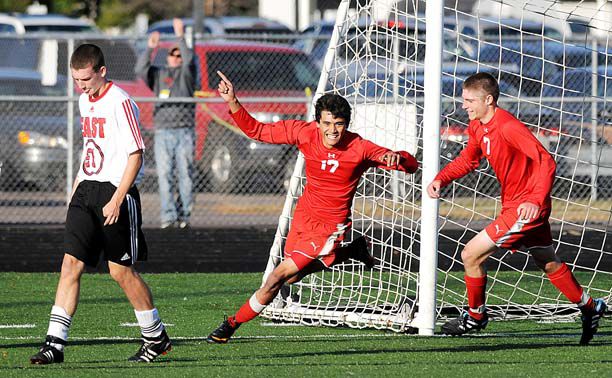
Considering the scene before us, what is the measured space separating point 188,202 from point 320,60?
13.7 ft

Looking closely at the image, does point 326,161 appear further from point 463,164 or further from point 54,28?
point 54,28

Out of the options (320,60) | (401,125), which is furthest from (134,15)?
(401,125)

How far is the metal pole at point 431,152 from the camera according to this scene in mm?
8281

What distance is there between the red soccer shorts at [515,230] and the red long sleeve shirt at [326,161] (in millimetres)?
938

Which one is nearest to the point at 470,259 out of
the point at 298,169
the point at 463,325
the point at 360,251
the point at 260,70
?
the point at 463,325

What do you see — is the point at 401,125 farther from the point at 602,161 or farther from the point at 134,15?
the point at 134,15

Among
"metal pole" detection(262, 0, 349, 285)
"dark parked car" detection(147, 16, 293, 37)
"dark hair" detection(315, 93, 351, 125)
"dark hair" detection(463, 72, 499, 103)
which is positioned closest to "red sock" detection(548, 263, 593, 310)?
"dark hair" detection(463, 72, 499, 103)

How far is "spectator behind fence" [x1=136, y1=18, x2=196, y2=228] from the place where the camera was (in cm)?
1532

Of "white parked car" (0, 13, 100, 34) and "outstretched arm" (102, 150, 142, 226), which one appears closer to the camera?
"outstretched arm" (102, 150, 142, 226)

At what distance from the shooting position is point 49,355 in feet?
23.4

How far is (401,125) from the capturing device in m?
10.3

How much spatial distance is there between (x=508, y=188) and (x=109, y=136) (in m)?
2.65

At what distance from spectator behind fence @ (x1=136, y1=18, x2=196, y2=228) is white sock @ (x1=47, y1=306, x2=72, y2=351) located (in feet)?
26.6

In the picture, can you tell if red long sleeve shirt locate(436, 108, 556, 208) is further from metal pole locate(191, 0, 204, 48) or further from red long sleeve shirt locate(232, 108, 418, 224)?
metal pole locate(191, 0, 204, 48)
